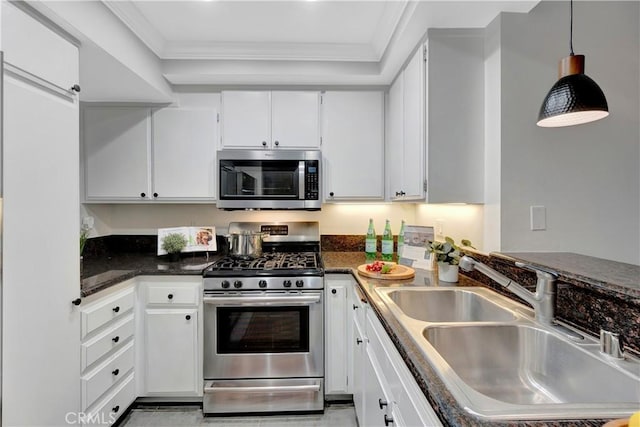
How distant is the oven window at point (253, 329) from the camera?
1.97 m

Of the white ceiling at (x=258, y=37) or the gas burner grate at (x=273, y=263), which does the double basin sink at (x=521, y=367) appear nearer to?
the gas burner grate at (x=273, y=263)

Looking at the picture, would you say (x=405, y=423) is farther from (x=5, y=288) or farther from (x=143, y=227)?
(x=143, y=227)

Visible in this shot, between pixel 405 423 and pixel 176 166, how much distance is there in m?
2.27

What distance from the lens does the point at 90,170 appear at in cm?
239

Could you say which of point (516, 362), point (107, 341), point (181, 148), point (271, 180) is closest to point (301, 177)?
point (271, 180)

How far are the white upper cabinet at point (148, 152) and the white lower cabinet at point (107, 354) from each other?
2.74 ft

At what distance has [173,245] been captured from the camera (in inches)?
90.3

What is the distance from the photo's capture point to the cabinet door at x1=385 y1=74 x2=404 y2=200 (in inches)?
84.1

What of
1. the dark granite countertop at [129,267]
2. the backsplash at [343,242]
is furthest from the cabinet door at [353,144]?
the dark granite countertop at [129,267]

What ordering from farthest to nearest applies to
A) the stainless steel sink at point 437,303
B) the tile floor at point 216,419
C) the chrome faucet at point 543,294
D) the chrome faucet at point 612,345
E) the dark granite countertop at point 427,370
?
the tile floor at point 216,419, the stainless steel sink at point 437,303, the chrome faucet at point 543,294, the chrome faucet at point 612,345, the dark granite countertop at point 427,370

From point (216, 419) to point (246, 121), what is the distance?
82.8 inches

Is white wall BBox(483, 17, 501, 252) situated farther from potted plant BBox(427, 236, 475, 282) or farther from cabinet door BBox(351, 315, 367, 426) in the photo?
cabinet door BBox(351, 315, 367, 426)

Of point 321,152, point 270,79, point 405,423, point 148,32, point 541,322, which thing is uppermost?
point 148,32

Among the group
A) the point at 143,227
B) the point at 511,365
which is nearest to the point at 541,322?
the point at 511,365
